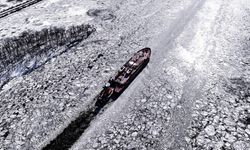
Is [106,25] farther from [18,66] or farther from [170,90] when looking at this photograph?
[170,90]

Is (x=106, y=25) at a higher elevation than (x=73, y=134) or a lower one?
higher

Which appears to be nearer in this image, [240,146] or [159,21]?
[240,146]

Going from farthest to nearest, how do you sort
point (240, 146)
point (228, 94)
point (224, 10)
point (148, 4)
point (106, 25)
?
point (148, 4) → point (224, 10) → point (106, 25) → point (228, 94) → point (240, 146)

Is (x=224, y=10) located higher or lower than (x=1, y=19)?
higher

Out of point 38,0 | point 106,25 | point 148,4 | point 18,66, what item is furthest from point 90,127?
point 38,0

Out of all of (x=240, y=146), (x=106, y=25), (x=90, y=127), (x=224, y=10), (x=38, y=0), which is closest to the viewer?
(x=240, y=146)

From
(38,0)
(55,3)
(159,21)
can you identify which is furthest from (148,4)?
(38,0)

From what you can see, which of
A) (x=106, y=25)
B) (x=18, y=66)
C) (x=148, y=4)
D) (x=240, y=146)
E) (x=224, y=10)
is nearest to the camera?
(x=240, y=146)

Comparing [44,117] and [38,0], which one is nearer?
[44,117]

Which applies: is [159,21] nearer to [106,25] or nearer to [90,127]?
[106,25]
